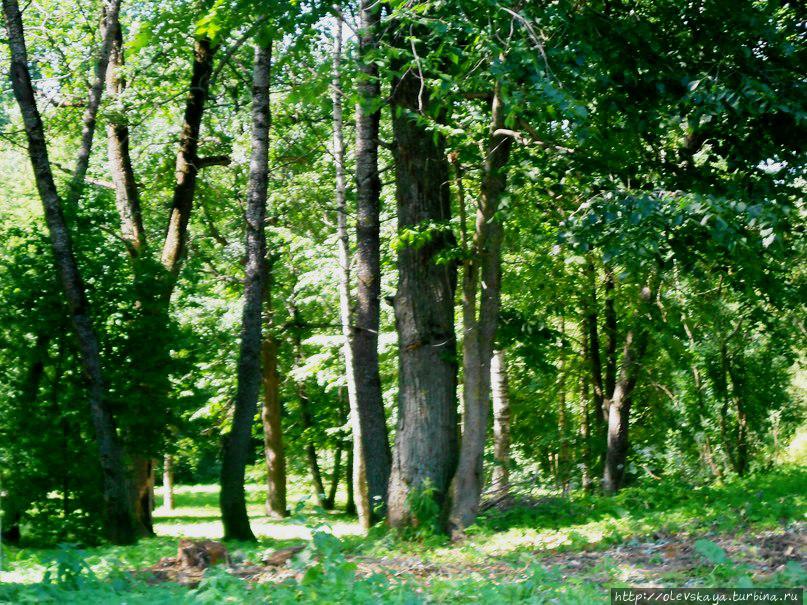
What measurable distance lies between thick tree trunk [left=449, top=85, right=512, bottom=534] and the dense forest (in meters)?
0.04

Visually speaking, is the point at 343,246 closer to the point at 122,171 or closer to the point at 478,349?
the point at 122,171

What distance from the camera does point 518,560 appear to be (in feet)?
27.3

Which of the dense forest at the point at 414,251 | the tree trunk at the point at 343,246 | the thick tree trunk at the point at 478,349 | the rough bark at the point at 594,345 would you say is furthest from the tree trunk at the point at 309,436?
the thick tree trunk at the point at 478,349

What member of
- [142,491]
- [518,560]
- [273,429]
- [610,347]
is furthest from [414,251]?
[273,429]

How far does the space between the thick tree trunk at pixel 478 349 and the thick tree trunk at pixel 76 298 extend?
199 inches

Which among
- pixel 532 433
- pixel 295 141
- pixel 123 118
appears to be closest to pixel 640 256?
pixel 123 118

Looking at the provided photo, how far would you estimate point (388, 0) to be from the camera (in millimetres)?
9242

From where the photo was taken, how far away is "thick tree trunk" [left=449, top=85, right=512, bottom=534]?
420 inches

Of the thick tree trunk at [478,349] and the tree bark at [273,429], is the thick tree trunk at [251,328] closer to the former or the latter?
the thick tree trunk at [478,349]

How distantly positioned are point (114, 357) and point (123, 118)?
15.1ft

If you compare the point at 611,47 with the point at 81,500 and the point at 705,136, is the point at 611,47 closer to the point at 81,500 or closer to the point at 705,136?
the point at 705,136

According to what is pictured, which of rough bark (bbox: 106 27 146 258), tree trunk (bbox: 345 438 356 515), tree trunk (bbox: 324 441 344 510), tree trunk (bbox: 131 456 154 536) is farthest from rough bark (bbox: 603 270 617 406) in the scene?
tree trunk (bbox: 324 441 344 510)

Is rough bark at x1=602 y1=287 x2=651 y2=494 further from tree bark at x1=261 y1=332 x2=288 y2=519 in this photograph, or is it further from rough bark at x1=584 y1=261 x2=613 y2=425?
tree bark at x1=261 y1=332 x2=288 y2=519

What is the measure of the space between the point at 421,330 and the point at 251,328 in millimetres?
3332
